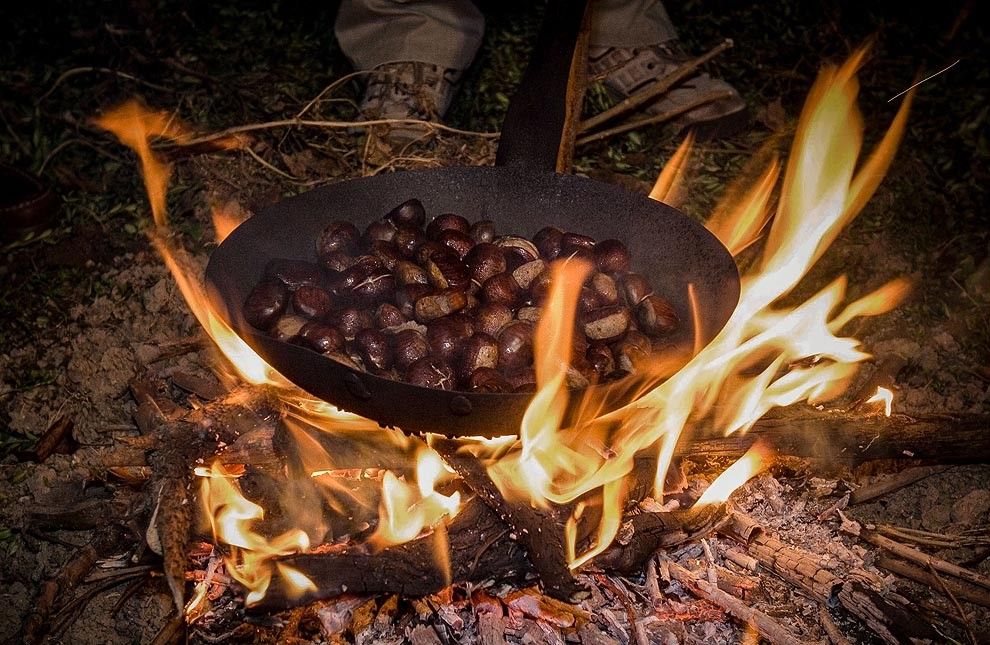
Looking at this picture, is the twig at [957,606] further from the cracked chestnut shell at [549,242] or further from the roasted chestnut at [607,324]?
the cracked chestnut shell at [549,242]

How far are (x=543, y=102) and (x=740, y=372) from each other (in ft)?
4.21

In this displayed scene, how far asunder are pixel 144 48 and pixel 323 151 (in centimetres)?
163

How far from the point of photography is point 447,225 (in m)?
2.88

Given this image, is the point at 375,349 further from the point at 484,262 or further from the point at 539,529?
the point at 539,529

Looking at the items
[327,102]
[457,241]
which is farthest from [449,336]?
[327,102]

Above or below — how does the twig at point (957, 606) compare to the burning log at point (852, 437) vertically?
below

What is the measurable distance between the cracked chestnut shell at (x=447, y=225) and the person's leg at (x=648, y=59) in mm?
2111

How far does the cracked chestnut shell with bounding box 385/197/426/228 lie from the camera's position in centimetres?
285

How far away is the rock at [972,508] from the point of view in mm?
2894

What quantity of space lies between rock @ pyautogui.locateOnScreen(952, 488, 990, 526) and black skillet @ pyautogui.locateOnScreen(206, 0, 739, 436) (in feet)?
4.42

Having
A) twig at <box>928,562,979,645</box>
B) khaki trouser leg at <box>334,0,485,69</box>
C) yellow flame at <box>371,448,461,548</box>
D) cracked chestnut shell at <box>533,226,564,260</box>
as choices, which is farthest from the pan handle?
twig at <box>928,562,979,645</box>

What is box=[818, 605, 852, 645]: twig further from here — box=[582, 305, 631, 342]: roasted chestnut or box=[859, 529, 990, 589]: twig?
box=[582, 305, 631, 342]: roasted chestnut

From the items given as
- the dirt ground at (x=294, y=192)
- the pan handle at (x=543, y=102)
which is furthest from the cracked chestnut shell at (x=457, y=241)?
the dirt ground at (x=294, y=192)

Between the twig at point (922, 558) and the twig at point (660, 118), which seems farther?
the twig at point (660, 118)
